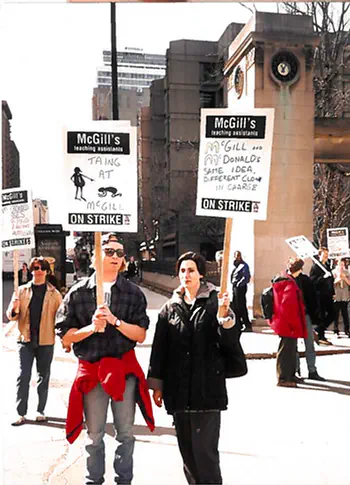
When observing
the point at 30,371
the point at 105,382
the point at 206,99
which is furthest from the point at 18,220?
the point at 206,99

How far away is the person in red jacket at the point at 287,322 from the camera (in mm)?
7375

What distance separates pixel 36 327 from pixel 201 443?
8.78 ft

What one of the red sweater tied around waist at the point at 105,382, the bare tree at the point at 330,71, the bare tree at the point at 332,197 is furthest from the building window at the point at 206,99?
the red sweater tied around waist at the point at 105,382

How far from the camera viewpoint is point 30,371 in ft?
19.6

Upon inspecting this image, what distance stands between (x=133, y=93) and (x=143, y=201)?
1204 centimetres

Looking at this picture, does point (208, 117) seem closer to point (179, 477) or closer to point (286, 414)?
point (179, 477)

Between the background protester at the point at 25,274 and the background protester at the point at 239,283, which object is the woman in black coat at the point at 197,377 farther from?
the background protester at the point at 25,274

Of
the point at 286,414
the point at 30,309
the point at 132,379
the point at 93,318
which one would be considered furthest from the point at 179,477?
the point at 30,309

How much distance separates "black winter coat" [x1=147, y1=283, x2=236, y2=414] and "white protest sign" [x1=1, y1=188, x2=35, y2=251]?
2.74 metres

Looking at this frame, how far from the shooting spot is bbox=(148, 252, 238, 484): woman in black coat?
12.5 ft

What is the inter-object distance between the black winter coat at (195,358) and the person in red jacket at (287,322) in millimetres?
3661

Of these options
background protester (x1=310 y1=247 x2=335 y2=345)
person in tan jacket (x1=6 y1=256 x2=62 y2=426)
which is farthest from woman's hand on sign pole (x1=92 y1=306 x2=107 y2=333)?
background protester (x1=310 y1=247 x2=335 y2=345)

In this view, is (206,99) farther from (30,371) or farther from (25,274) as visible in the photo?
(30,371)

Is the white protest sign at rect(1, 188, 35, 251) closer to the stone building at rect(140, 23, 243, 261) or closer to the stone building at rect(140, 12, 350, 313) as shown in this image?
the stone building at rect(140, 12, 350, 313)
